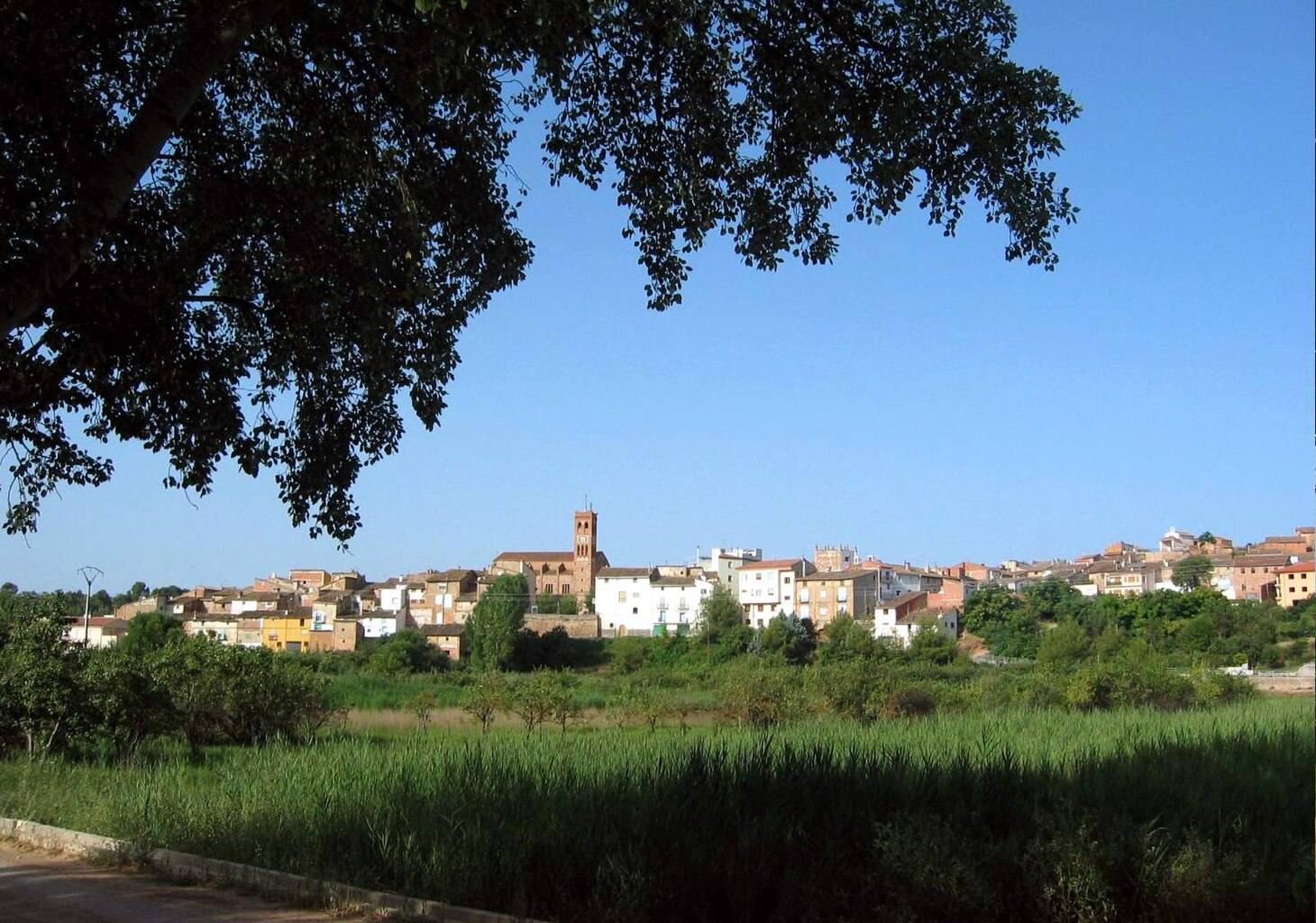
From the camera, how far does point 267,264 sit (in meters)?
8.50

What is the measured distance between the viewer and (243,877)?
867 cm

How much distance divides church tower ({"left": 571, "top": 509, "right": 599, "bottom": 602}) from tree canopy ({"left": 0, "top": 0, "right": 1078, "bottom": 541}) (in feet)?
436

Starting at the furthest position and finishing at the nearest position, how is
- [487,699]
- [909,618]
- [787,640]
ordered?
[909,618] < [787,640] < [487,699]

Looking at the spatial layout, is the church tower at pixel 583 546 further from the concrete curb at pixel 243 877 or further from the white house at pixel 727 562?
the concrete curb at pixel 243 877

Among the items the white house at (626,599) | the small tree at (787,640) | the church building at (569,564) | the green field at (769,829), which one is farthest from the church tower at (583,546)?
the green field at (769,829)

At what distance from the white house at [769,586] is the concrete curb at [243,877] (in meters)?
102

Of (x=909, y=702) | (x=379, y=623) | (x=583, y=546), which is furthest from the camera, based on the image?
(x=583, y=546)

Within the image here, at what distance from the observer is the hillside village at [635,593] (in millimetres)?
84500

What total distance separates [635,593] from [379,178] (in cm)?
10825

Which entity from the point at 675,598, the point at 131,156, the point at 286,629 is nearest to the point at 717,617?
the point at 675,598

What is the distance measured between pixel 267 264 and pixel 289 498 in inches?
68.6

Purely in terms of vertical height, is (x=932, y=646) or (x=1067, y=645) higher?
(x=1067, y=645)

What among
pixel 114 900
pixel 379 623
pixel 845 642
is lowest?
pixel 845 642

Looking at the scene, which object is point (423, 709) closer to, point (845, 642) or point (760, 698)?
point (760, 698)
